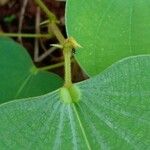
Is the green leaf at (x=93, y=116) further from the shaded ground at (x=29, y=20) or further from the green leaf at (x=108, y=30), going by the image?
the shaded ground at (x=29, y=20)

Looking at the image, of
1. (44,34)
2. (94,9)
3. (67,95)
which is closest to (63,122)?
(67,95)

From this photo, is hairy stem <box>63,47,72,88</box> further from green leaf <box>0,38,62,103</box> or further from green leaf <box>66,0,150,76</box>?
green leaf <box>0,38,62,103</box>

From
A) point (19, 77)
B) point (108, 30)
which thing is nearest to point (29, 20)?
point (19, 77)

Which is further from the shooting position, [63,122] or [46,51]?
[46,51]

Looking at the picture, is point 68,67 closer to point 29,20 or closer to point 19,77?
point 19,77

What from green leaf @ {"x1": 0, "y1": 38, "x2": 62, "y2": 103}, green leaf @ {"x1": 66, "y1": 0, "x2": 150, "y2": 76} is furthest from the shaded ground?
green leaf @ {"x1": 66, "y1": 0, "x2": 150, "y2": 76}

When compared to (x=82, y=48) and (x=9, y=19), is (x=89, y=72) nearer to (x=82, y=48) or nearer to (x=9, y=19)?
(x=82, y=48)
